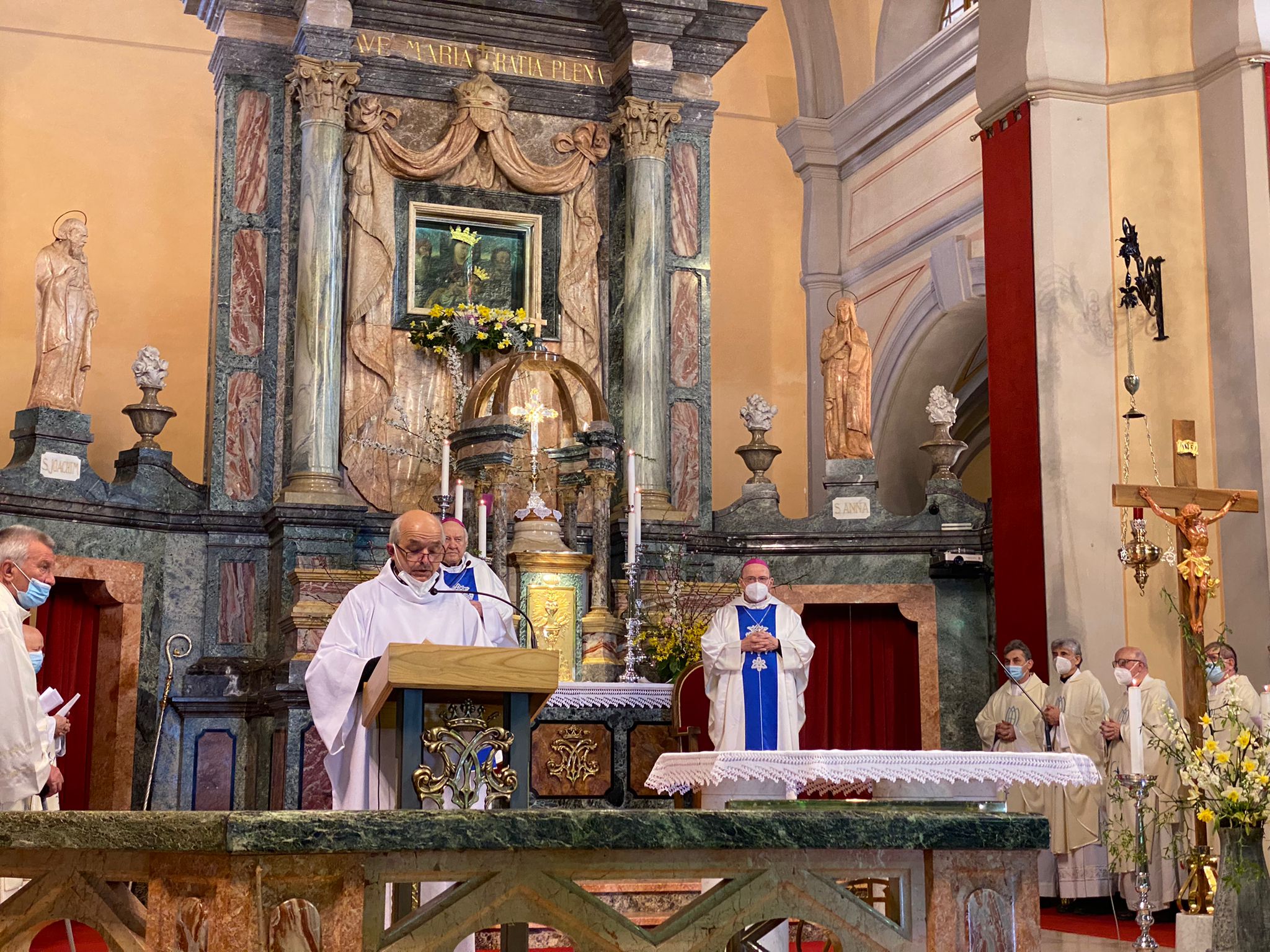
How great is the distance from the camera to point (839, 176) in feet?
56.0

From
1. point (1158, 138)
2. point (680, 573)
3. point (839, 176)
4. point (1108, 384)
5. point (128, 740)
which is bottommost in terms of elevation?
point (128, 740)

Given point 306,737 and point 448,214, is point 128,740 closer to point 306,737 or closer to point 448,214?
point 306,737

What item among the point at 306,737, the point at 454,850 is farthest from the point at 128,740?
the point at 454,850

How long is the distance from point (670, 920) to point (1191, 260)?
8350mm

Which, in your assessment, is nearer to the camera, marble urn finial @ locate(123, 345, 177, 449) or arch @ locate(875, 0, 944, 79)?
marble urn finial @ locate(123, 345, 177, 449)

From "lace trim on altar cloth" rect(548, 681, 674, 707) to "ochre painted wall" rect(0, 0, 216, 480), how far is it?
598cm

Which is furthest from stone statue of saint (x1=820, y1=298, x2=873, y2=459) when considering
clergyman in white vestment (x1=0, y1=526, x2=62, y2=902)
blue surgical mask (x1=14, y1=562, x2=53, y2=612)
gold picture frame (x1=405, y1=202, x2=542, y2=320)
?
clergyman in white vestment (x1=0, y1=526, x2=62, y2=902)

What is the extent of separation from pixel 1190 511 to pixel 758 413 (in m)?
4.47

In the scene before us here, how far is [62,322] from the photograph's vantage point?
11016 millimetres

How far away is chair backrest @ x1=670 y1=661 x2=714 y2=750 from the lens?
365 inches

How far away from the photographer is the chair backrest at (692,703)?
927 cm

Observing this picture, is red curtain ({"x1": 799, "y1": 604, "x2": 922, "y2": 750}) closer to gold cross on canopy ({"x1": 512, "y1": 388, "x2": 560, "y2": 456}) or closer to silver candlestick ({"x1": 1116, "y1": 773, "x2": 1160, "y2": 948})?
gold cross on canopy ({"x1": 512, "y1": 388, "x2": 560, "y2": 456})

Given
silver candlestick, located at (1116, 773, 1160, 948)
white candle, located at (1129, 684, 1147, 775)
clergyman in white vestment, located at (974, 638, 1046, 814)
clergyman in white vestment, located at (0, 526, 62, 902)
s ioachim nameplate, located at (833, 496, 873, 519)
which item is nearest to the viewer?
clergyman in white vestment, located at (0, 526, 62, 902)

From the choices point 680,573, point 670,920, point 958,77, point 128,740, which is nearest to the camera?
point 670,920
